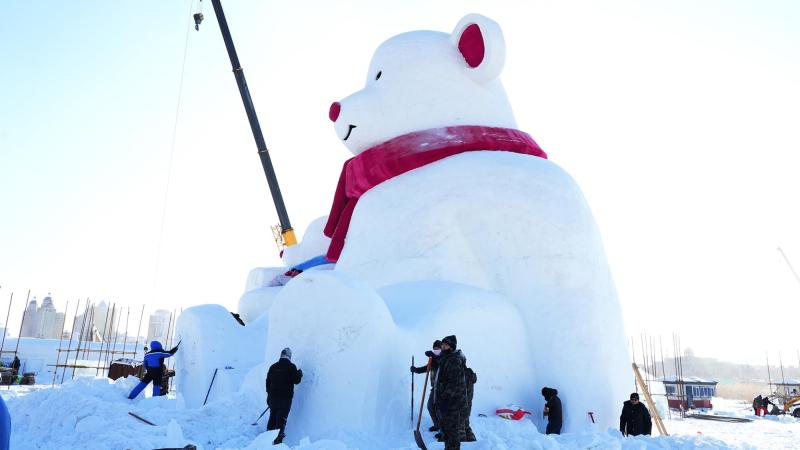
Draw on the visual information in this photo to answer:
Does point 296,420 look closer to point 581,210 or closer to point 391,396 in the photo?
point 391,396

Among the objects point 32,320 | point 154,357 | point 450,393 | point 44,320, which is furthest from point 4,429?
point 32,320

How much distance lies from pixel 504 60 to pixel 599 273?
3.24 metres

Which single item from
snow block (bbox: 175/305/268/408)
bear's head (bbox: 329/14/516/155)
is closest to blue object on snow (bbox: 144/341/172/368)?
snow block (bbox: 175/305/268/408)

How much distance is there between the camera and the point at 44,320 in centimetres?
6003

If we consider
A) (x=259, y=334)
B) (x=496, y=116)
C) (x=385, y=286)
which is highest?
(x=496, y=116)

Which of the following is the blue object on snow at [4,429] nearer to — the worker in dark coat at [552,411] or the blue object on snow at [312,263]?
the worker in dark coat at [552,411]

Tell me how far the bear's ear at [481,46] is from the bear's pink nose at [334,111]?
6.31ft

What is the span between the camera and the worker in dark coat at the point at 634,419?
5965mm

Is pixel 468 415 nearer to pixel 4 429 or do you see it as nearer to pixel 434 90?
pixel 4 429

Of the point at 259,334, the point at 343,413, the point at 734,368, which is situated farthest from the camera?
the point at 734,368

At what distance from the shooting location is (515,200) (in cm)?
690

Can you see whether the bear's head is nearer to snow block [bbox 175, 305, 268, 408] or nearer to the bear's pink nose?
the bear's pink nose

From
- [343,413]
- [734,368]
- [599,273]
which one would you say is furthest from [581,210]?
[734,368]

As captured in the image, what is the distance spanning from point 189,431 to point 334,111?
4840 mm
